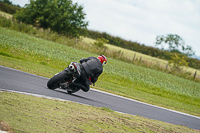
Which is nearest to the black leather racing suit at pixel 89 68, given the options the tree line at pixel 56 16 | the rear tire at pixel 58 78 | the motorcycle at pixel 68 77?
the motorcycle at pixel 68 77

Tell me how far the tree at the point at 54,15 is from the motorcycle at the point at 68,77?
3703 cm

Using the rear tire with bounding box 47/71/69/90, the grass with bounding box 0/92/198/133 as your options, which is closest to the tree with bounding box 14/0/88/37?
the rear tire with bounding box 47/71/69/90

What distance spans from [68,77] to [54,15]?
38.6 m

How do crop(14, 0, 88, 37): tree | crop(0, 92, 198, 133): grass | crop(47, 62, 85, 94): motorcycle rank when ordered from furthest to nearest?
1. crop(14, 0, 88, 37): tree
2. crop(47, 62, 85, 94): motorcycle
3. crop(0, 92, 198, 133): grass

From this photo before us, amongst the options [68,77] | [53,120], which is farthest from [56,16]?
[53,120]

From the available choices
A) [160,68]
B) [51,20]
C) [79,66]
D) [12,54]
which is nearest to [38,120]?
[79,66]

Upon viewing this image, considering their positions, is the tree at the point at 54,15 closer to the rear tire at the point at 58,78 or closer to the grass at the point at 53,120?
the rear tire at the point at 58,78

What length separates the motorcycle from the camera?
26.9 feet

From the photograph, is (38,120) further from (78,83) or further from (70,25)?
(70,25)

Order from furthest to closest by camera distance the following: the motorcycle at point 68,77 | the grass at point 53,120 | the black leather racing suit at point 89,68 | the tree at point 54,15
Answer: the tree at point 54,15 → the black leather racing suit at point 89,68 → the motorcycle at point 68,77 → the grass at point 53,120

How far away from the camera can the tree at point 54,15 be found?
148 feet

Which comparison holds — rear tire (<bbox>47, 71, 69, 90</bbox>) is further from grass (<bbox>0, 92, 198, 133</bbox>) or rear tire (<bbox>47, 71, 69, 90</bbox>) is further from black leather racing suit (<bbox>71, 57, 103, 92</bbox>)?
grass (<bbox>0, 92, 198, 133</bbox>)

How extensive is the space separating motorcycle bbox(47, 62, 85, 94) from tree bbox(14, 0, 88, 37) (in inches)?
1458

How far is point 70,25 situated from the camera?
4700cm
